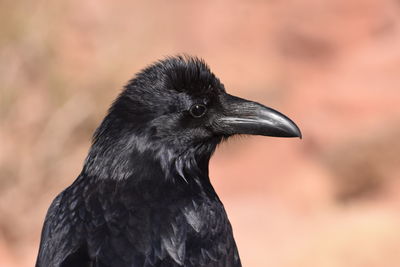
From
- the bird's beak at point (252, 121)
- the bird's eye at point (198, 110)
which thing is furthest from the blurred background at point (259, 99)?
the bird's eye at point (198, 110)

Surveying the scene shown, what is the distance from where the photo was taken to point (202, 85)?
4590mm

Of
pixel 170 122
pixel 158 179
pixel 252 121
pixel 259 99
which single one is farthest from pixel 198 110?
pixel 259 99

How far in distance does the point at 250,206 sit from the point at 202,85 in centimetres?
750

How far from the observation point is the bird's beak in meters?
4.61

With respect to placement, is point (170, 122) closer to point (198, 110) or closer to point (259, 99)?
point (198, 110)

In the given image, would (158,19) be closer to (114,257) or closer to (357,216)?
(357,216)

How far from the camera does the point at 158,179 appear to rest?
4453 millimetres

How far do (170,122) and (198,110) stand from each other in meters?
0.19

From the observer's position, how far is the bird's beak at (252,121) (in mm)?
4613

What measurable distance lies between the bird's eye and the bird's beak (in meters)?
0.11

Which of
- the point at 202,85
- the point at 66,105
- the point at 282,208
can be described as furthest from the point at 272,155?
the point at 202,85

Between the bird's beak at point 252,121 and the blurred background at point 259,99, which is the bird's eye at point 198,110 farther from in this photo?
the blurred background at point 259,99

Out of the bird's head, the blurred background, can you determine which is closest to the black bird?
the bird's head

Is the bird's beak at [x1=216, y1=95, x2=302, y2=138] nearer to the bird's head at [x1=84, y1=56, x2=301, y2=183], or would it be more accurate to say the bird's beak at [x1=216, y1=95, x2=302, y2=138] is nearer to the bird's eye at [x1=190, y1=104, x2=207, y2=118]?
the bird's head at [x1=84, y1=56, x2=301, y2=183]
